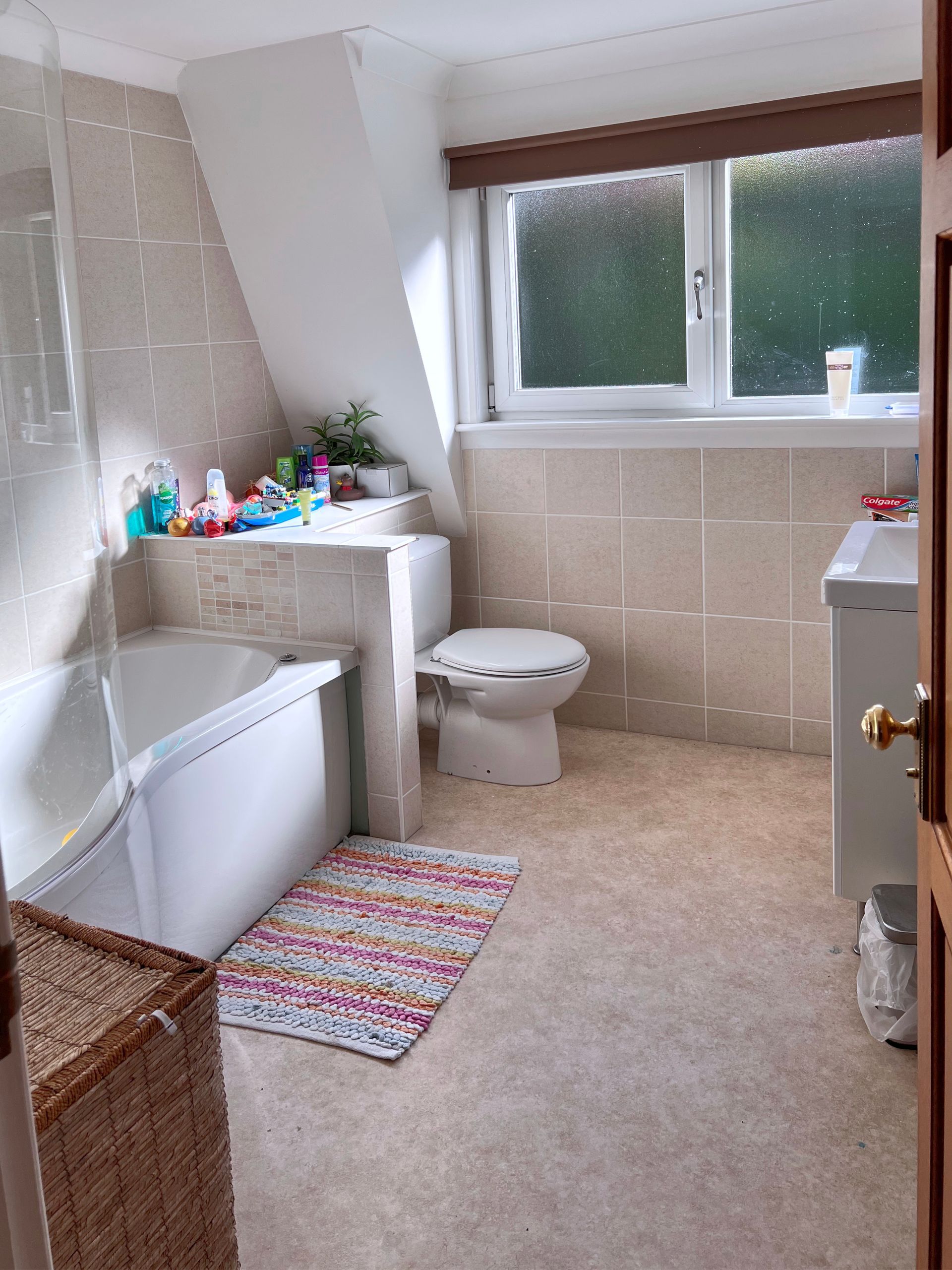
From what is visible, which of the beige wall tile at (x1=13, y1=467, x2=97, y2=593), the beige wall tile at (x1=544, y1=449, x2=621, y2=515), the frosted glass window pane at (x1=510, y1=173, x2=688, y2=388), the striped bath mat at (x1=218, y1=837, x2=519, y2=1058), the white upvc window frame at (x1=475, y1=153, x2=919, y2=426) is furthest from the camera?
the beige wall tile at (x1=544, y1=449, x2=621, y2=515)

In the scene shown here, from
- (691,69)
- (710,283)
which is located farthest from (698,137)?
A: (710,283)

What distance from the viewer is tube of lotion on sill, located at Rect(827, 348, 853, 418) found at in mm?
3227

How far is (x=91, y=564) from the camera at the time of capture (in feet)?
6.09

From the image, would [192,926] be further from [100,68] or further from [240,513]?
[100,68]

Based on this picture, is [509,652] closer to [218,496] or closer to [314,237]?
[218,496]

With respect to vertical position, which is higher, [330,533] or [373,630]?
[330,533]

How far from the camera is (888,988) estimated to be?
2.10 metres

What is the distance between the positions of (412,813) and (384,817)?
0.08 metres

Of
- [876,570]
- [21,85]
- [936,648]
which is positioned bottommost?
[876,570]

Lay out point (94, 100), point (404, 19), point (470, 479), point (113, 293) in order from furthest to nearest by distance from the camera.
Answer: point (470, 479) → point (113, 293) → point (94, 100) → point (404, 19)

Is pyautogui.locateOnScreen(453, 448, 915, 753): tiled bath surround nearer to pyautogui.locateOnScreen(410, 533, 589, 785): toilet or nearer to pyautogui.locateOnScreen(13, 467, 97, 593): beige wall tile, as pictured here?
pyautogui.locateOnScreen(410, 533, 589, 785): toilet

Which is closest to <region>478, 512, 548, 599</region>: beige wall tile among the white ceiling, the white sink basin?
the white sink basin

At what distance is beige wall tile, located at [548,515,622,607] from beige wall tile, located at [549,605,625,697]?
34 millimetres

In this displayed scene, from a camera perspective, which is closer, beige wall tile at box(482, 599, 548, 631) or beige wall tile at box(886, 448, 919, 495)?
beige wall tile at box(886, 448, 919, 495)
